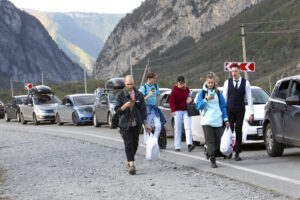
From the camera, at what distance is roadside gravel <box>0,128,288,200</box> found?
7816mm

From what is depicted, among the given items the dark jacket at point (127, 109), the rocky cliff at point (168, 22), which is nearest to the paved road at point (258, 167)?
the dark jacket at point (127, 109)

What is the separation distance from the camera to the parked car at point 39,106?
98.2 feet

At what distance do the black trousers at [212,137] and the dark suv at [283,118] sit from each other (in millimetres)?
1293

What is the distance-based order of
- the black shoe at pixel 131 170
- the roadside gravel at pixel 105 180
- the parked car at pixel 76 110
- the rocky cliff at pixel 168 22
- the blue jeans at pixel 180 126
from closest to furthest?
the roadside gravel at pixel 105 180
the black shoe at pixel 131 170
the blue jeans at pixel 180 126
the parked car at pixel 76 110
the rocky cliff at pixel 168 22

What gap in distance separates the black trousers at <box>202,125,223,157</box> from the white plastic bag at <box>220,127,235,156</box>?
121 mm

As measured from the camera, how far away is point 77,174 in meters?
10.2

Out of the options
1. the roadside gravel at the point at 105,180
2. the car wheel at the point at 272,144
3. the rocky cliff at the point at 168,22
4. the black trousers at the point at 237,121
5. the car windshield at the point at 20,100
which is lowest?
the roadside gravel at the point at 105,180

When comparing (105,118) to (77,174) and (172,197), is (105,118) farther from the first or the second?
(172,197)

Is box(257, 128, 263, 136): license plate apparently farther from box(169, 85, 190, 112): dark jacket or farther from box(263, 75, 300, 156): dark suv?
box(169, 85, 190, 112): dark jacket

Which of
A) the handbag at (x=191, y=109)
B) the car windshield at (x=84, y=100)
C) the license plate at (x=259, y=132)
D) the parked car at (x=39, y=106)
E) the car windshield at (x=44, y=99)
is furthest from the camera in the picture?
the car windshield at (x=44, y=99)

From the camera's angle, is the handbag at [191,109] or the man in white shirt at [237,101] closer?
the man in white shirt at [237,101]

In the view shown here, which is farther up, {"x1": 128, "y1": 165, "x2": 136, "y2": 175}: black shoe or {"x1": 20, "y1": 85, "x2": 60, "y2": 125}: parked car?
{"x1": 20, "y1": 85, "x2": 60, "y2": 125}: parked car

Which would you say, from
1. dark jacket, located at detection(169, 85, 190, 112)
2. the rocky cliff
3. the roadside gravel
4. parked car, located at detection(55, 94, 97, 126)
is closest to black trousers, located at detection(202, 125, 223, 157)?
the roadside gravel

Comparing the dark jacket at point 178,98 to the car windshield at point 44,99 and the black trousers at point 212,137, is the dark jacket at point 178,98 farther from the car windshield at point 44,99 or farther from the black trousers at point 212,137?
the car windshield at point 44,99
